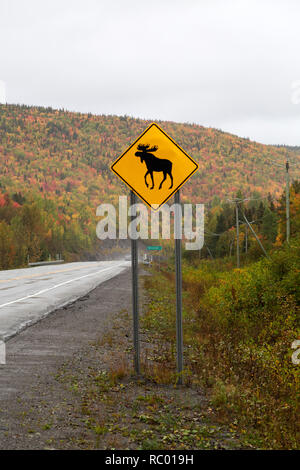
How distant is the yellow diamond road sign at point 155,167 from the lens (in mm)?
7152

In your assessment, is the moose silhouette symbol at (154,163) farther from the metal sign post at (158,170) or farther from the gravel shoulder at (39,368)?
the gravel shoulder at (39,368)

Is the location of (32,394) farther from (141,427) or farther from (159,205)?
(159,205)

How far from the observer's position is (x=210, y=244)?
108 metres

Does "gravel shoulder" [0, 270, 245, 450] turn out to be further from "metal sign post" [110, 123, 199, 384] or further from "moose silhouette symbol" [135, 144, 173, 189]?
"moose silhouette symbol" [135, 144, 173, 189]

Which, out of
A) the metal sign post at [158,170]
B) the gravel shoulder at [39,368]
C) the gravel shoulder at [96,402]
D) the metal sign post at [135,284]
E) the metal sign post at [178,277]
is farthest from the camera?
the metal sign post at [135,284]

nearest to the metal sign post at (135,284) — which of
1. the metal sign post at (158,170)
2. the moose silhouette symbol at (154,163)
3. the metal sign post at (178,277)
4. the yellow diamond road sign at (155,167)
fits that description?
the metal sign post at (158,170)

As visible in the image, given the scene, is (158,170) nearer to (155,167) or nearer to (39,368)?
(155,167)

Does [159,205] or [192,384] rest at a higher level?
[159,205]

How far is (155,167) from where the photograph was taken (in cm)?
716

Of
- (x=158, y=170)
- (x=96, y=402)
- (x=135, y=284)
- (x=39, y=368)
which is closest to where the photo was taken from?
(x=96, y=402)

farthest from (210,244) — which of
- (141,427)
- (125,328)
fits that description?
(141,427)

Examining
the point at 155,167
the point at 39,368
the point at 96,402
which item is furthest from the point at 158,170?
the point at 39,368
